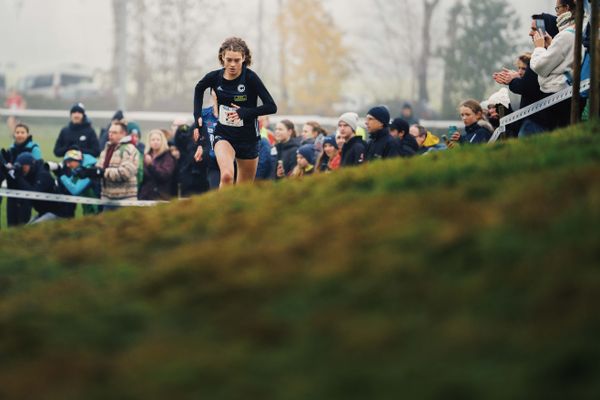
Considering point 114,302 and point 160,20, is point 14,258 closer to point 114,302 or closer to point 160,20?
point 114,302

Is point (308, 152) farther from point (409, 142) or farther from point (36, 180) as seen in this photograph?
point (36, 180)

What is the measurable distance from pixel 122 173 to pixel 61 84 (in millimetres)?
41210

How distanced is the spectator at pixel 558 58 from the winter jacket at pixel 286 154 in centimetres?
535

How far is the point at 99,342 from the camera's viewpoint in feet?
19.0

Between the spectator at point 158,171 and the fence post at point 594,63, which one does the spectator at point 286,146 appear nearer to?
the spectator at point 158,171

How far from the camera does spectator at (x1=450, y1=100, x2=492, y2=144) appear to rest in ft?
44.1

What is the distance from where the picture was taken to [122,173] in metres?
17.0

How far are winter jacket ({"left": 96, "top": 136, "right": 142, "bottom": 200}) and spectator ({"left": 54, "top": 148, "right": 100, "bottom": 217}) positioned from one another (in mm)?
452

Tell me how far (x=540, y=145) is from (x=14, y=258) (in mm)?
3895

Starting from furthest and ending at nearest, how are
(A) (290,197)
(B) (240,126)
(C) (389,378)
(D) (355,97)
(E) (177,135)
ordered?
1. (D) (355,97)
2. (E) (177,135)
3. (B) (240,126)
4. (A) (290,197)
5. (C) (389,378)

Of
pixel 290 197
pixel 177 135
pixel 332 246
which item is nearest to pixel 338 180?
pixel 290 197

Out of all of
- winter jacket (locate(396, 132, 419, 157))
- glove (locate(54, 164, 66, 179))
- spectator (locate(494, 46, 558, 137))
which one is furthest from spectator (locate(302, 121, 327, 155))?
spectator (locate(494, 46, 558, 137))

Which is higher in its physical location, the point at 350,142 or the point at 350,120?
the point at 350,120

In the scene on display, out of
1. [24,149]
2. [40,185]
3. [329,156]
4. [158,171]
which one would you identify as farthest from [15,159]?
[329,156]
